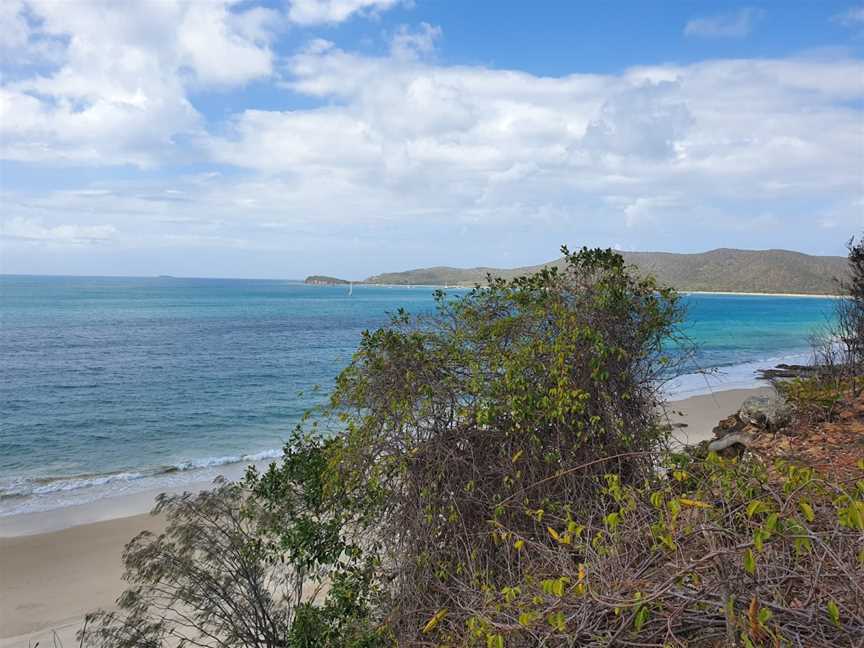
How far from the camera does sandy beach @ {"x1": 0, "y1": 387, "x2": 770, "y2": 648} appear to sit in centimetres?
926

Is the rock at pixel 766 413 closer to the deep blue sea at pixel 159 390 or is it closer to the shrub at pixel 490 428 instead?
the deep blue sea at pixel 159 390

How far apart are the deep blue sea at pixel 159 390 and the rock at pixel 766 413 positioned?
1.38 meters

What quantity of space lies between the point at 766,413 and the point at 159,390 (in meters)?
27.8

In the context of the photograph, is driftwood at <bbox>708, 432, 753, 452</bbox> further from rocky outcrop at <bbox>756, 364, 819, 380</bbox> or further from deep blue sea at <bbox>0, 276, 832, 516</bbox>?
rocky outcrop at <bbox>756, 364, 819, 380</bbox>

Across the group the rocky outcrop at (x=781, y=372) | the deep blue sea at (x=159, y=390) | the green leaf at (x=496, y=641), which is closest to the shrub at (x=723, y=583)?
the green leaf at (x=496, y=641)

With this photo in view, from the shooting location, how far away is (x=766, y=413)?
9.41 metres

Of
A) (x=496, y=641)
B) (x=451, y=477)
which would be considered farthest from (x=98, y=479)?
(x=496, y=641)

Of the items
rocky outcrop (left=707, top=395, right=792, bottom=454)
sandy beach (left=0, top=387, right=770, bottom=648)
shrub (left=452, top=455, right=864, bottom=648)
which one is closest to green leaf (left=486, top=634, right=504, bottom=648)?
shrub (left=452, top=455, right=864, bottom=648)

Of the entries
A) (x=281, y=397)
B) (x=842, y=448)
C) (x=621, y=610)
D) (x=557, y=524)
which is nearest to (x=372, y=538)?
(x=557, y=524)

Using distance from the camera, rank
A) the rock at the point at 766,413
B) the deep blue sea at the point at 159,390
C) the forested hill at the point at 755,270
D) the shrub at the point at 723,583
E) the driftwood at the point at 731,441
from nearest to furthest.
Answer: the shrub at the point at 723,583, the driftwood at the point at 731,441, the rock at the point at 766,413, the deep blue sea at the point at 159,390, the forested hill at the point at 755,270

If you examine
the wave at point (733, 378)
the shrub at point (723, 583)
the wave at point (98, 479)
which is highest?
the shrub at point (723, 583)

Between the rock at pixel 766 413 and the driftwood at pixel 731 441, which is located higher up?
the rock at pixel 766 413

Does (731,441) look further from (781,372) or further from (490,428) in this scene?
(781,372)

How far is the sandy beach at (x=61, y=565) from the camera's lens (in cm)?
926
